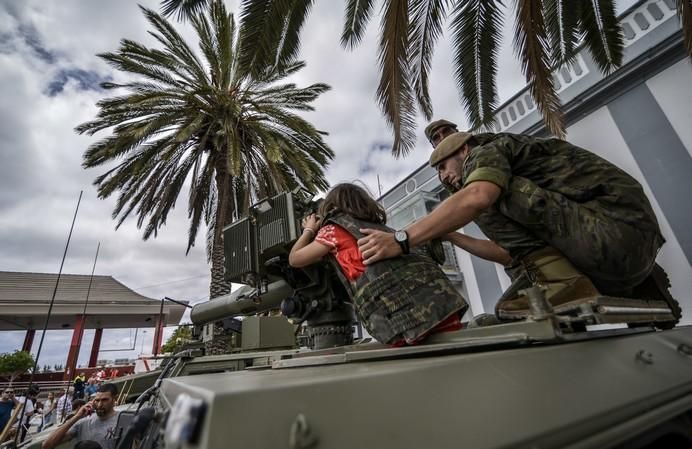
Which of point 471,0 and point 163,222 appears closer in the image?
point 471,0

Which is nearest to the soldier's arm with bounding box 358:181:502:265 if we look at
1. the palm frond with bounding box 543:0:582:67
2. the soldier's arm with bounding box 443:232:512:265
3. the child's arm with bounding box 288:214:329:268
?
the child's arm with bounding box 288:214:329:268

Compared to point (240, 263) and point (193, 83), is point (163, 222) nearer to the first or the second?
point (193, 83)

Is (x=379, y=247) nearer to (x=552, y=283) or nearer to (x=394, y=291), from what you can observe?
(x=394, y=291)

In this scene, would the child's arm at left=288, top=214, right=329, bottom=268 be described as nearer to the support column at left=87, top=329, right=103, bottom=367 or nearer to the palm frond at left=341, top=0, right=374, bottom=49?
the palm frond at left=341, top=0, right=374, bottom=49

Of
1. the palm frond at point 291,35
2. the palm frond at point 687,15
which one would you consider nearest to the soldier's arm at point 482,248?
the palm frond at point 291,35

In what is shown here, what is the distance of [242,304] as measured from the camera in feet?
10.8

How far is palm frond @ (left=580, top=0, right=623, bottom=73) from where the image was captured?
3783mm

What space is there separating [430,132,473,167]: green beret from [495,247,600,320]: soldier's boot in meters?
0.68

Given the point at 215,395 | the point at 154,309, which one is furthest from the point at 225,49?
the point at 154,309

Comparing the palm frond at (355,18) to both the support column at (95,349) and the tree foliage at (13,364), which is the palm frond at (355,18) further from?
the support column at (95,349)

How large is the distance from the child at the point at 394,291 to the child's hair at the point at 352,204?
9 cm

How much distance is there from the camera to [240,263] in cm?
271

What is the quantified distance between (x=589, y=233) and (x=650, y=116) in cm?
543

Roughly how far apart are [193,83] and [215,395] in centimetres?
896
